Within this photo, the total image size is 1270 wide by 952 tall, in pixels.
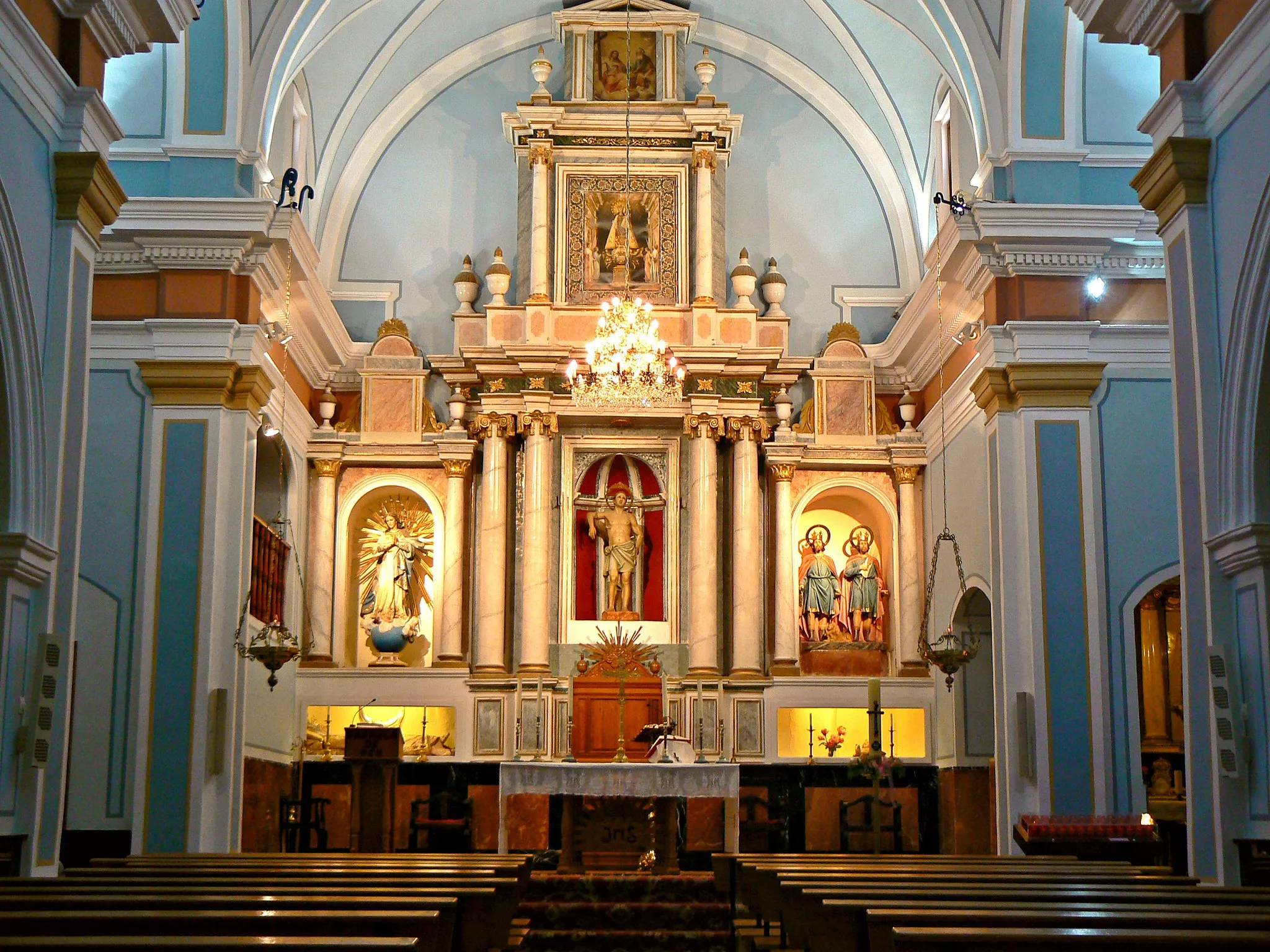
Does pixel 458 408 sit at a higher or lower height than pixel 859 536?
higher

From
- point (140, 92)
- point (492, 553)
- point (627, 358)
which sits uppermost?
point (140, 92)

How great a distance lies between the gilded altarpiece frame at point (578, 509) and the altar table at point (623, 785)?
4.63m

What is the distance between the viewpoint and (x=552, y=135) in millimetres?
17172

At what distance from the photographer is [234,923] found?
4.12 metres

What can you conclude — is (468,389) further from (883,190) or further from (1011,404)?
(1011,404)

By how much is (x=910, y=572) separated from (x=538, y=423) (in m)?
4.37

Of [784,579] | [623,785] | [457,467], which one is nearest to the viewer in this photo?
[623,785]

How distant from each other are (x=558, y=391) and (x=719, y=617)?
10.0 feet

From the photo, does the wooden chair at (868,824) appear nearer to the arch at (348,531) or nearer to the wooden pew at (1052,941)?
the arch at (348,531)

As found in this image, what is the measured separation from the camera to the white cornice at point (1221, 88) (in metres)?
7.39

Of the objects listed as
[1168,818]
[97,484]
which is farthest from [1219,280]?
[97,484]

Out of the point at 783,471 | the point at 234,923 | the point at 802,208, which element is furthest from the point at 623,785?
the point at 802,208

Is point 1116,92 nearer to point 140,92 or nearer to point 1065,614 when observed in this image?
point 1065,614

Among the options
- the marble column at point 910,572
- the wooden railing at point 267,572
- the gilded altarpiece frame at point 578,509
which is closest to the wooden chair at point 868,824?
the marble column at point 910,572
